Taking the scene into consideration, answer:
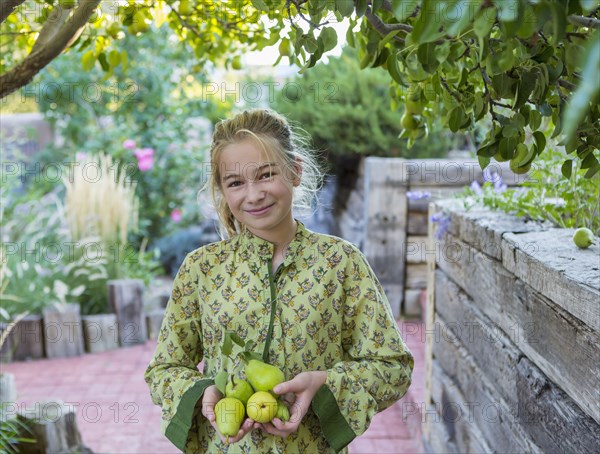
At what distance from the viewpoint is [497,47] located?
3.87ft

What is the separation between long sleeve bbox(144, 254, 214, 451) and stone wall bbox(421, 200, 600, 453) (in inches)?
32.4

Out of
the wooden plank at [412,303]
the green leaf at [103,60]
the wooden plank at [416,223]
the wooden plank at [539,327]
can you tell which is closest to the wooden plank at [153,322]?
the wooden plank at [412,303]

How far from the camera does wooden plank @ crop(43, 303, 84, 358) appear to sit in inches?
209

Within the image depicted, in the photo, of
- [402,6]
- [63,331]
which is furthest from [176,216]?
[402,6]

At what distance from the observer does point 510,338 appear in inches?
84.0

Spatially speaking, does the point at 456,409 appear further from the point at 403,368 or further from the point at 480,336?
the point at 403,368

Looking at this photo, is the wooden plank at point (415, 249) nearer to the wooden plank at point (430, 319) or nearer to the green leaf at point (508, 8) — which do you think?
the wooden plank at point (430, 319)

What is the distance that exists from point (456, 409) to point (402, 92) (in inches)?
50.8

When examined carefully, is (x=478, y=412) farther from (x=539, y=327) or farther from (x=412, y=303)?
(x=412, y=303)

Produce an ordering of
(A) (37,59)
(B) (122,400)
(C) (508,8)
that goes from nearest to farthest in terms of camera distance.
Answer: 1. (C) (508,8)
2. (A) (37,59)
3. (B) (122,400)

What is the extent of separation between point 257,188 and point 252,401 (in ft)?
1.75

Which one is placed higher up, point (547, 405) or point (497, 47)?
point (497, 47)

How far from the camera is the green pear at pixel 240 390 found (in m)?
1.60

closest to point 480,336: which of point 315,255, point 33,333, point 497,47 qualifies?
point 315,255
